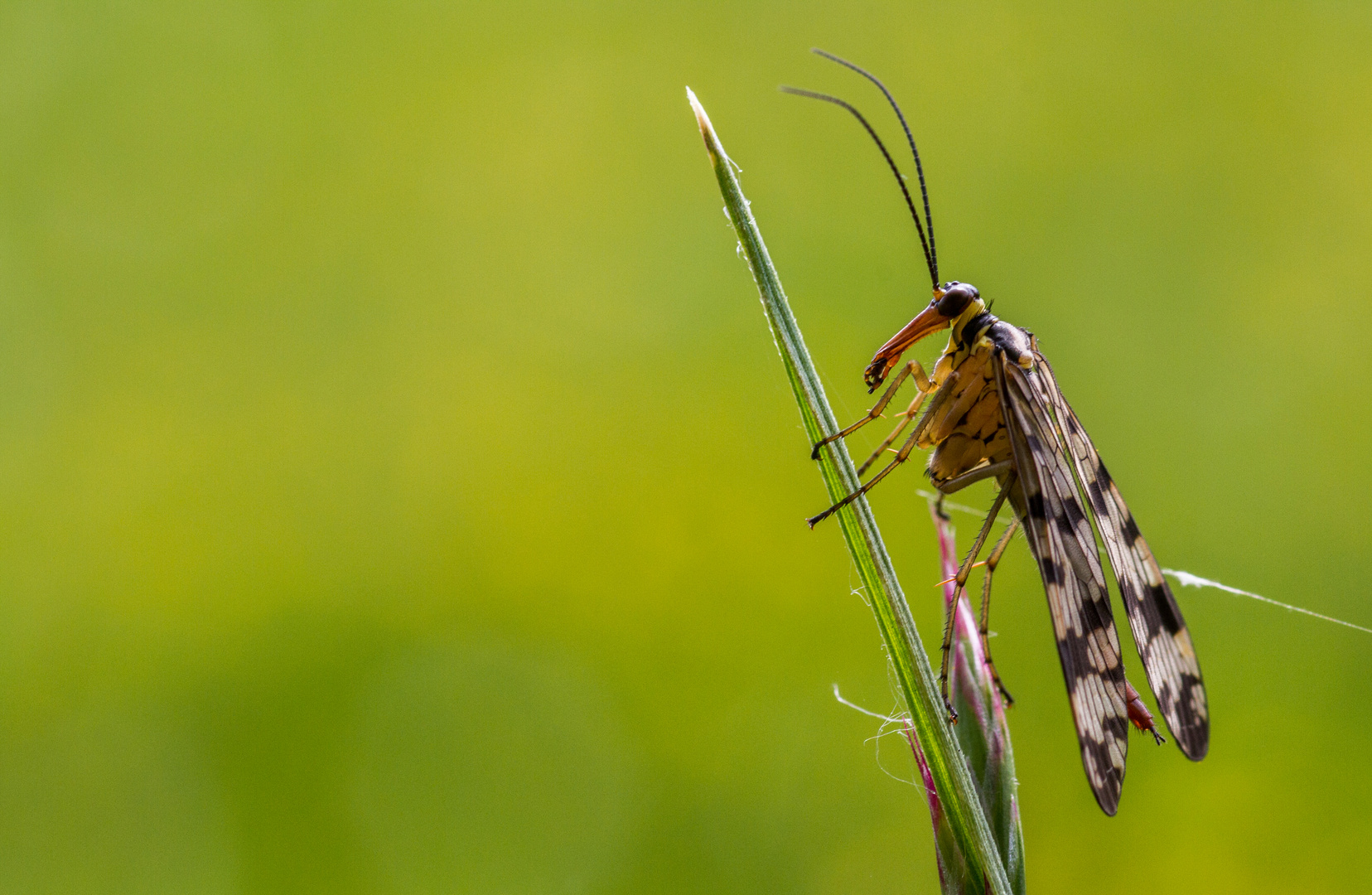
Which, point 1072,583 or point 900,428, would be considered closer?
point 1072,583

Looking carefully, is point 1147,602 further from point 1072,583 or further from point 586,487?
point 586,487

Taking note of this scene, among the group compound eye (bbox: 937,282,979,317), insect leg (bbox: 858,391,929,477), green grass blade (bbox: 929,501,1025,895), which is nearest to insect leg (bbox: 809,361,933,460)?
insect leg (bbox: 858,391,929,477)

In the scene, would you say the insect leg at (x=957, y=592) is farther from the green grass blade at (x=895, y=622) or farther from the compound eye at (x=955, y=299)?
the compound eye at (x=955, y=299)

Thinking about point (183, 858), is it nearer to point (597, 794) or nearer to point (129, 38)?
point (597, 794)

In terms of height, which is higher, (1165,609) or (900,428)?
(900,428)

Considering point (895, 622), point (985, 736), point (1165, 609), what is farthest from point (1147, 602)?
point (895, 622)

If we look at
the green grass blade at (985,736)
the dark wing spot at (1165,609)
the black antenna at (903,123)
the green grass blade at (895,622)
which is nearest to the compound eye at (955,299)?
the black antenna at (903,123)

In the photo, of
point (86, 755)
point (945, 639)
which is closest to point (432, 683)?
point (86, 755)
